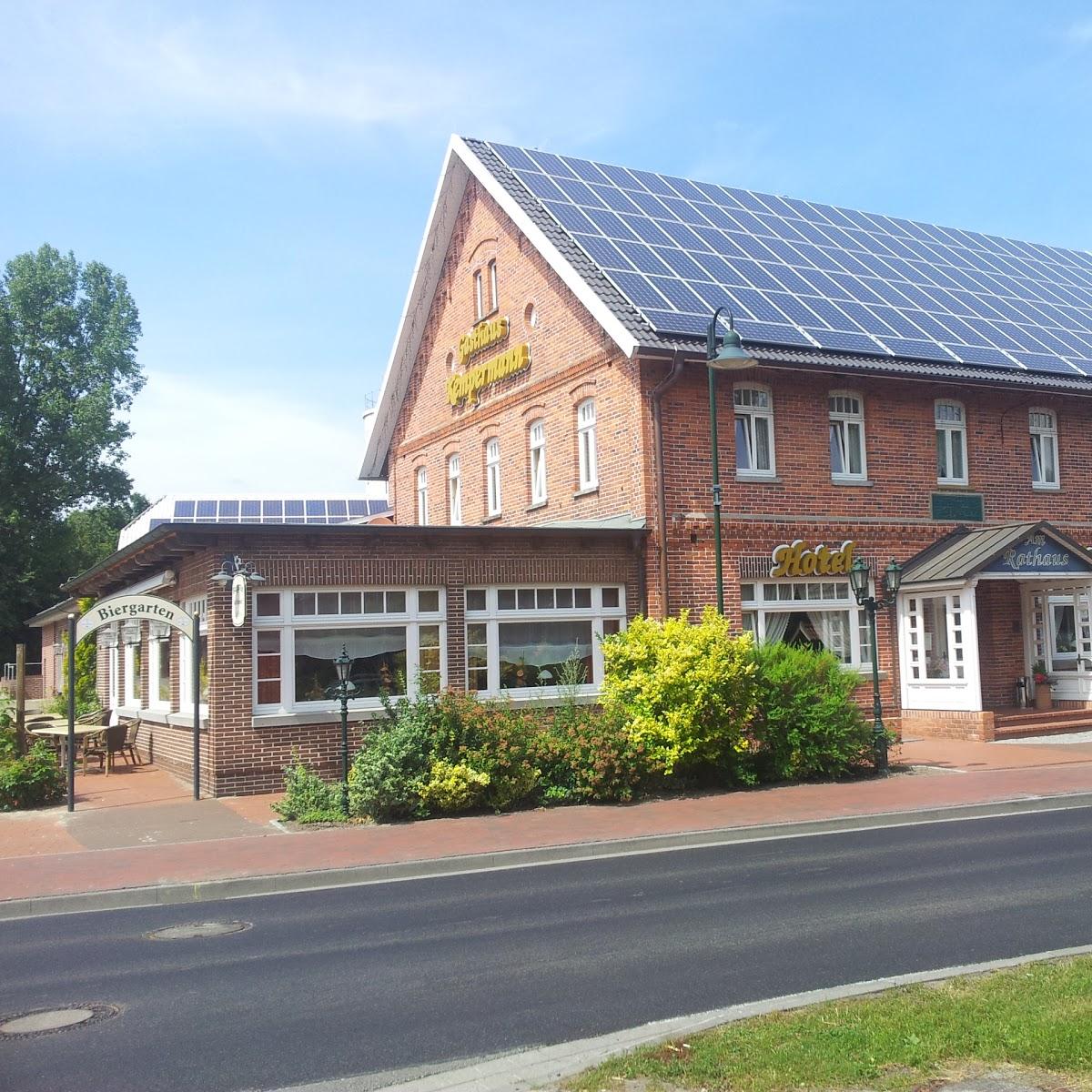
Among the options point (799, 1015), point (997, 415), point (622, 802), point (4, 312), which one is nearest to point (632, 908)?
point (799, 1015)

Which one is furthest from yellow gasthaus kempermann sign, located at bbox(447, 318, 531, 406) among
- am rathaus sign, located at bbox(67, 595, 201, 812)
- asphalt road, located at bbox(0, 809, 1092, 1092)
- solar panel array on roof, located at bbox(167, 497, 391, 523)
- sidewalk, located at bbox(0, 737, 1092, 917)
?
asphalt road, located at bbox(0, 809, 1092, 1092)

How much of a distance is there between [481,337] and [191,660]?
10.4m

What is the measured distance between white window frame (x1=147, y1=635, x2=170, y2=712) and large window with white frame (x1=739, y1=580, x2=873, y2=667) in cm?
1009

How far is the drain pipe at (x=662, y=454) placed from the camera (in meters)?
20.0

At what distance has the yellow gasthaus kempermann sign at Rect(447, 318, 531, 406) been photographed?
2464 centimetres

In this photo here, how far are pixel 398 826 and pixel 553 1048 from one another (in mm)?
8407

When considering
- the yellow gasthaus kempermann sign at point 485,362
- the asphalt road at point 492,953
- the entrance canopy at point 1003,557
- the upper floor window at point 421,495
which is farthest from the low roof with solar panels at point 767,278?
the asphalt road at point 492,953

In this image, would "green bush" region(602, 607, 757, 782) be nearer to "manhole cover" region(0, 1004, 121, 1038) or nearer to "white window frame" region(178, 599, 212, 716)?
"white window frame" region(178, 599, 212, 716)

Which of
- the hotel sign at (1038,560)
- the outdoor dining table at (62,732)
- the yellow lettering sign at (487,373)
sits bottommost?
the outdoor dining table at (62,732)

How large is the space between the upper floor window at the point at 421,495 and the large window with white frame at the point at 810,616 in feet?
34.2

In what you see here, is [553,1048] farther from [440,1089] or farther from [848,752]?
[848,752]

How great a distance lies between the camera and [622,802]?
1548 centimetres

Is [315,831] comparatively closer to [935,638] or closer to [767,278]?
[935,638]

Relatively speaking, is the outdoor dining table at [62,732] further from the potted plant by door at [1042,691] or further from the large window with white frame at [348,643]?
Result: the potted plant by door at [1042,691]
